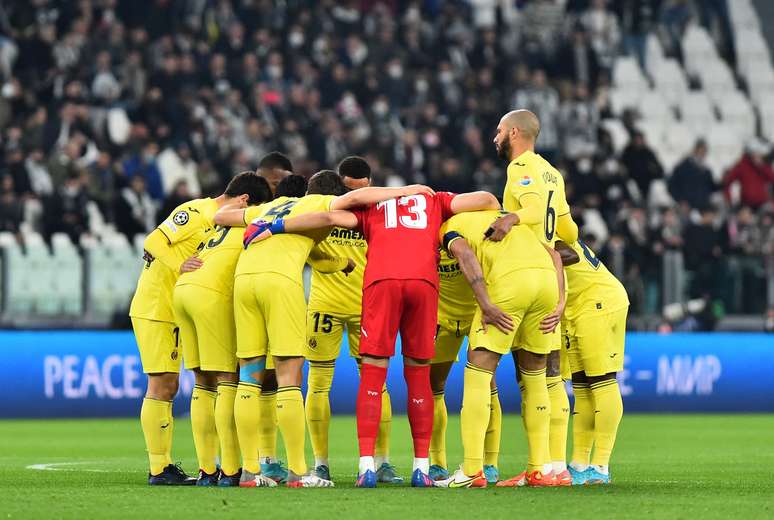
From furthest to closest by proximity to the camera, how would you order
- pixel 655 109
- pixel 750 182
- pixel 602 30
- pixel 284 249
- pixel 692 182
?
pixel 602 30 → pixel 655 109 → pixel 750 182 → pixel 692 182 → pixel 284 249

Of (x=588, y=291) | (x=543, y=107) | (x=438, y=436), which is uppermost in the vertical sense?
(x=543, y=107)

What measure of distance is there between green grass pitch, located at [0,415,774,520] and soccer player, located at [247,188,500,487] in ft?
1.41

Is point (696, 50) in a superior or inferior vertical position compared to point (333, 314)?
superior

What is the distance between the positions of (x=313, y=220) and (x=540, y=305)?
170 cm

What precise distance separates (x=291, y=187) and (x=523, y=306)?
207cm

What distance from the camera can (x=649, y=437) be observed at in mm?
18078

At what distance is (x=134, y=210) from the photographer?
2314 centimetres

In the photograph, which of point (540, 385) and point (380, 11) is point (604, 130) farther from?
point (540, 385)

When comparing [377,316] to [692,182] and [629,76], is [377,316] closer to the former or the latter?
[692,182]

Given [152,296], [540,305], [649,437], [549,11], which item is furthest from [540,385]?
[549,11]

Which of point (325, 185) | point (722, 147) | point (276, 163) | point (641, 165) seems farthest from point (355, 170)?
point (722, 147)

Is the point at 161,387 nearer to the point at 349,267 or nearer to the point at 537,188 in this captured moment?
the point at 349,267

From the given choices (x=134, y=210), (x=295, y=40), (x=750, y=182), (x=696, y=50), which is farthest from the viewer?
(x=696, y=50)

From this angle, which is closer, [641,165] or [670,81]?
[641,165]
